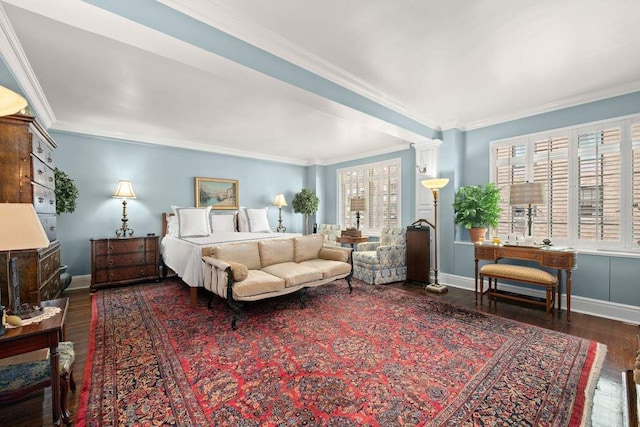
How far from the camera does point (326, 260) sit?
455cm

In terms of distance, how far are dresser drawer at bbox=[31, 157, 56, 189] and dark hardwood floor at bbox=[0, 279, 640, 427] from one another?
63.9 inches

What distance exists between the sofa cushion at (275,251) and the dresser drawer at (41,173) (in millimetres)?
2482

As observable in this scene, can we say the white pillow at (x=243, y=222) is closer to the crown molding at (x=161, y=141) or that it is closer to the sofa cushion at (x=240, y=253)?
the crown molding at (x=161, y=141)

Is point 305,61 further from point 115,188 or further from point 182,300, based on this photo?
point 115,188

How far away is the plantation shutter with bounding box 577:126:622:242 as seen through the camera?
3535mm

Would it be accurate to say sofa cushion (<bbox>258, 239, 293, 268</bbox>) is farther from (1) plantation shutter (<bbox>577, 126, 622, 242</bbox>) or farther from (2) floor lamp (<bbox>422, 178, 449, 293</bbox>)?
(1) plantation shutter (<bbox>577, 126, 622, 242</bbox>)

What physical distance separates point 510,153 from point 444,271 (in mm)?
2218

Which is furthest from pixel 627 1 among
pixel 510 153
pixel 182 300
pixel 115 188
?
pixel 115 188

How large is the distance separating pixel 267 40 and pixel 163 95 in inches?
77.3

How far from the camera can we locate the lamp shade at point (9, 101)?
1535mm

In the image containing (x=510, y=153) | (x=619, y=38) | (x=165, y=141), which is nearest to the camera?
(x=619, y=38)

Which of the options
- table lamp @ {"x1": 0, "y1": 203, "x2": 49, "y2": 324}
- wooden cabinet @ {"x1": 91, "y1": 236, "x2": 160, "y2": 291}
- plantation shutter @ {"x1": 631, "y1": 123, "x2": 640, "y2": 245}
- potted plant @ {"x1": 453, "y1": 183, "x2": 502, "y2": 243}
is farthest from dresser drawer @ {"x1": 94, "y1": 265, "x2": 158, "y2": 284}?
plantation shutter @ {"x1": 631, "y1": 123, "x2": 640, "y2": 245}

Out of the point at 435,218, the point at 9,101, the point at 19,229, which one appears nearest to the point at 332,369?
the point at 19,229

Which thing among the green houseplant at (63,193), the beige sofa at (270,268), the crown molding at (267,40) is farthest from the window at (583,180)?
the green houseplant at (63,193)
